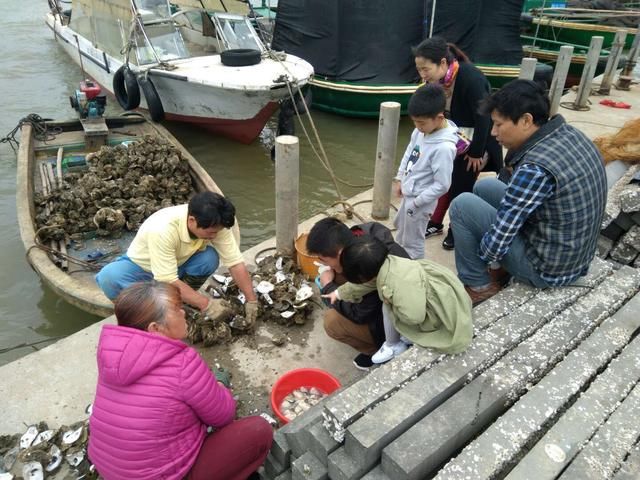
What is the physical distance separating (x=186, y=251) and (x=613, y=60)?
1077 centimetres

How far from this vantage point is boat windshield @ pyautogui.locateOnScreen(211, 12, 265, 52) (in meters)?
8.30

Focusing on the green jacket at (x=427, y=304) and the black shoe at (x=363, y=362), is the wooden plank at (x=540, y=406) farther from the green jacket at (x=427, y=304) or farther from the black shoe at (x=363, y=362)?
the black shoe at (x=363, y=362)

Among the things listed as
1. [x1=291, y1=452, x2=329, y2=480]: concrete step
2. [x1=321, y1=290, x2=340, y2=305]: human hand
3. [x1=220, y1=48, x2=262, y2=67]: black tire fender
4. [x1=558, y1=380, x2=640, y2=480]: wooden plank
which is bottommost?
[x1=291, y1=452, x2=329, y2=480]: concrete step

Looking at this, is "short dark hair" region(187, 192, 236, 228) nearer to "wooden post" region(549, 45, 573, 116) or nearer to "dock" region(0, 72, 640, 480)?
"dock" region(0, 72, 640, 480)

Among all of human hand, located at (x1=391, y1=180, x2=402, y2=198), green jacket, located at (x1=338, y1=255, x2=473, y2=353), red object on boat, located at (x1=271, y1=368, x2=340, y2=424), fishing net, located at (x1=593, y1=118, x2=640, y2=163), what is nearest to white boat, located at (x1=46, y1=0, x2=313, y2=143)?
human hand, located at (x1=391, y1=180, x2=402, y2=198)

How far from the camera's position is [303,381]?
2857 mm

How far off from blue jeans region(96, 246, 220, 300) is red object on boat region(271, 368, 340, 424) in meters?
1.14

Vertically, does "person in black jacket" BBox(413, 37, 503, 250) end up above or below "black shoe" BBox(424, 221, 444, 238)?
above

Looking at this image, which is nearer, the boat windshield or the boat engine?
the boat engine

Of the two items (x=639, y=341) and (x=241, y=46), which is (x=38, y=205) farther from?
(x=639, y=341)

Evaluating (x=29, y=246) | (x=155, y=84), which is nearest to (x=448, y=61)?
(x=29, y=246)

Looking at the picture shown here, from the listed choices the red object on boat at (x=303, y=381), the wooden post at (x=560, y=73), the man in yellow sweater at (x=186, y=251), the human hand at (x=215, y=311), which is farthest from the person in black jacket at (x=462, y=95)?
the wooden post at (x=560, y=73)

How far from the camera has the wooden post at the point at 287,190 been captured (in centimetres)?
388

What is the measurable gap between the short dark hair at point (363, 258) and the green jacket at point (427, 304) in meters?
0.05
